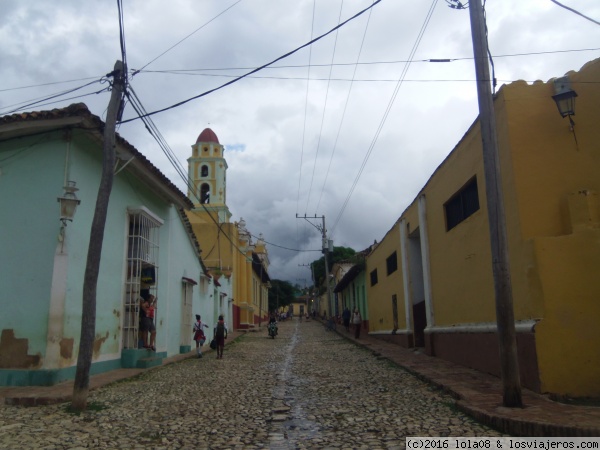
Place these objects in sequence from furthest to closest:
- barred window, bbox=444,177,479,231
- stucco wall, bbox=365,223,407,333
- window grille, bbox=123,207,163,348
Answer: stucco wall, bbox=365,223,407,333
window grille, bbox=123,207,163,348
barred window, bbox=444,177,479,231

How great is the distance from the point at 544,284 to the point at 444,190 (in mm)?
4509

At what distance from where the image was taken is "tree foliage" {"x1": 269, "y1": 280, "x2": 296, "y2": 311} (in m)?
69.9

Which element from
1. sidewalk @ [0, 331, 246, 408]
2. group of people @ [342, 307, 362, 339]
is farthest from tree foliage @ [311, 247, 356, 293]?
sidewalk @ [0, 331, 246, 408]

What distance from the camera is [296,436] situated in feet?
16.9

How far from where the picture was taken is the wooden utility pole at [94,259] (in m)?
6.45

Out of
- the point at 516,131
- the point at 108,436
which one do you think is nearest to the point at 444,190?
the point at 516,131

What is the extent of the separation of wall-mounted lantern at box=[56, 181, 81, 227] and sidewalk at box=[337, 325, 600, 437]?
635 centimetres

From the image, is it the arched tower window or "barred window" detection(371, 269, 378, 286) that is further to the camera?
the arched tower window

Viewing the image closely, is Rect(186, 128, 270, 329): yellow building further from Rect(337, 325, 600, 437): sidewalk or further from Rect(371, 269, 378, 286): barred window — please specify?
Rect(337, 325, 600, 437): sidewalk

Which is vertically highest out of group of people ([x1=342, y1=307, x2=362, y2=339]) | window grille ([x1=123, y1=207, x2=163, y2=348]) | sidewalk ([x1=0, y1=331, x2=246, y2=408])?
window grille ([x1=123, y1=207, x2=163, y2=348])

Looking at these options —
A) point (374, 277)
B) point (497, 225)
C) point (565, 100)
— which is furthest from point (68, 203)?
point (374, 277)

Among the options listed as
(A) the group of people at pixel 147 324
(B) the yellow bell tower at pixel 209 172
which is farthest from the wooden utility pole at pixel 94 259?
(B) the yellow bell tower at pixel 209 172

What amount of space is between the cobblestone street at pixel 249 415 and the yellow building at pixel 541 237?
4.72ft

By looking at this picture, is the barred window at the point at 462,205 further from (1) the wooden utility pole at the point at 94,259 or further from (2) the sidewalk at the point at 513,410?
(1) the wooden utility pole at the point at 94,259
